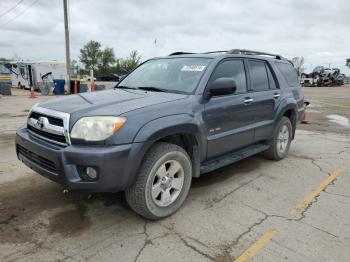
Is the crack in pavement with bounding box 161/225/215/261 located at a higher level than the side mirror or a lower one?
lower

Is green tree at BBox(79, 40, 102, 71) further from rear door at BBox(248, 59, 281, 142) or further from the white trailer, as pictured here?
rear door at BBox(248, 59, 281, 142)

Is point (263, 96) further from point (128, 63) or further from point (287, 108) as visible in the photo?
point (128, 63)

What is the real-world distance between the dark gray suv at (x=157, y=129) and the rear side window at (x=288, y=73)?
714mm

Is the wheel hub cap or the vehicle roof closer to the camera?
the wheel hub cap

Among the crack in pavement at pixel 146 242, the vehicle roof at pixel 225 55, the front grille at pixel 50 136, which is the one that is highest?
the vehicle roof at pixel 225 55

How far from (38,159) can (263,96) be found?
326 cm

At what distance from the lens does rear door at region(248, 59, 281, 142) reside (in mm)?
4609

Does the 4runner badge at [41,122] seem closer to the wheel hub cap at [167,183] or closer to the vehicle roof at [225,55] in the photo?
the wheel hub cap at [167,183]

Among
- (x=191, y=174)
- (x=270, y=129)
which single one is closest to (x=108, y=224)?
(x=191, y=174)

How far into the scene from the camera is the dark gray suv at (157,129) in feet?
9.20

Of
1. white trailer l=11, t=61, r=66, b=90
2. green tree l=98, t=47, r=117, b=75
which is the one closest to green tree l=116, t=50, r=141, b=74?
green tree l=98, t=47, r=117, b=75

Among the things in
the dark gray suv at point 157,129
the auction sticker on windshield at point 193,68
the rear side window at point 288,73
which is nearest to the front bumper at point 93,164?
the dark gray suv at point 157,129

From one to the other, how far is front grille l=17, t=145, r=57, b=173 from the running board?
5.56ft

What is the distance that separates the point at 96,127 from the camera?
9.26 ft
